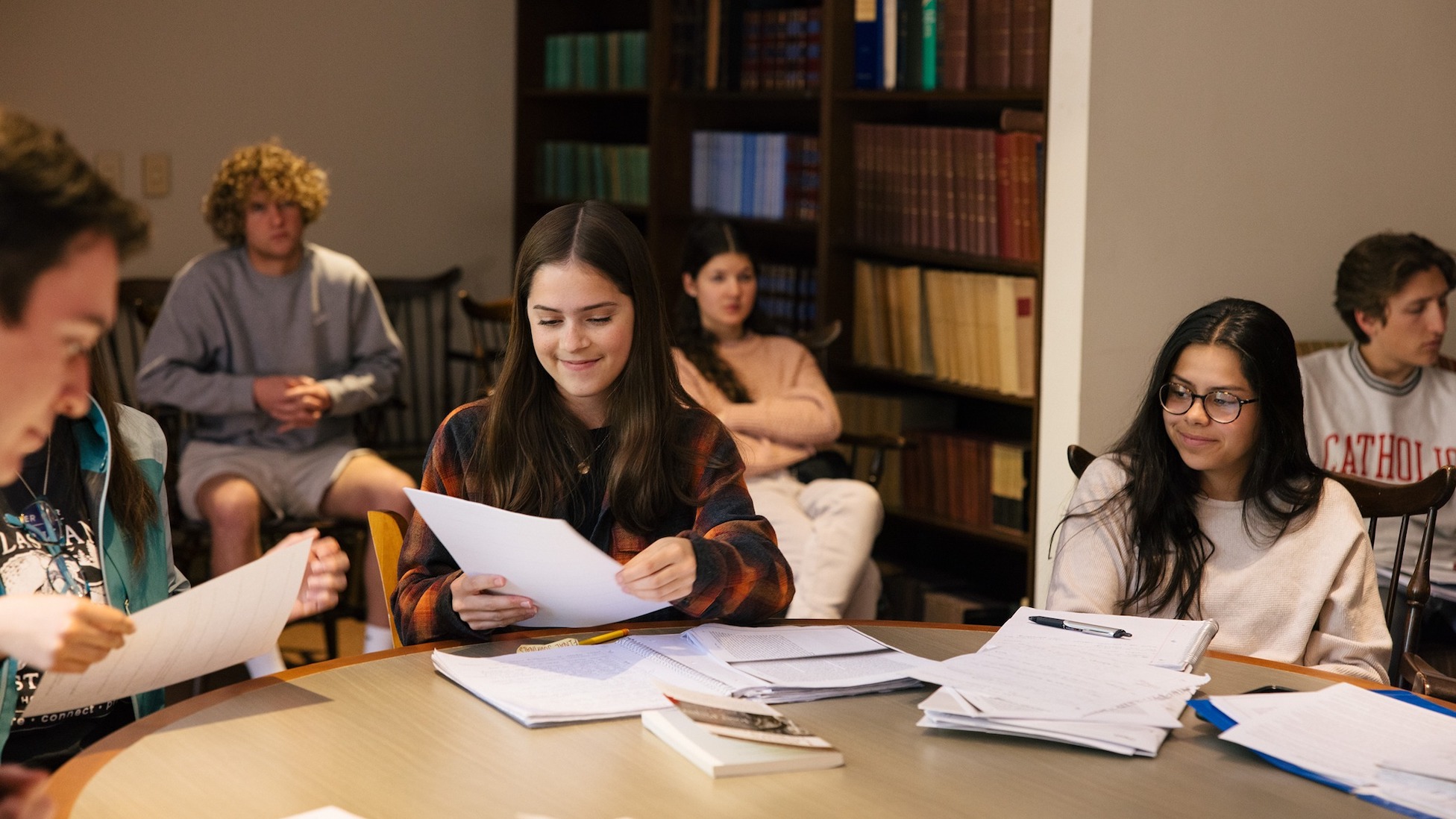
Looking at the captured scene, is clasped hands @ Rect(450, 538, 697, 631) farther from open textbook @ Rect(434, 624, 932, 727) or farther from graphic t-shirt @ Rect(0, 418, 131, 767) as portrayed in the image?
graphic t-shirt @ Rect(0, 418, 131, 767)

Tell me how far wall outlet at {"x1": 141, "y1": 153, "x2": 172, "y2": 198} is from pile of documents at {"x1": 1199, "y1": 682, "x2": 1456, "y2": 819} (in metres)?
3.55

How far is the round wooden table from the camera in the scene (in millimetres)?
1144

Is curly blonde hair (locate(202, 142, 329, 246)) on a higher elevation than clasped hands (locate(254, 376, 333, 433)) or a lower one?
higher

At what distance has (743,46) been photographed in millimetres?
4074

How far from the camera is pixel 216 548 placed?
3.19m

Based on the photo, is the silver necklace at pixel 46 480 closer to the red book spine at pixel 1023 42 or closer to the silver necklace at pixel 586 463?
the silver necklace at pixel 586 463

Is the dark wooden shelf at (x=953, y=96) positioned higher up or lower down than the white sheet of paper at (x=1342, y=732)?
higher up

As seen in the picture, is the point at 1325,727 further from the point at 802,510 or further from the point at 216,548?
the point at 216,548

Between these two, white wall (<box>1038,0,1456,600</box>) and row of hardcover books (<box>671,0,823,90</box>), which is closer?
white wall (<box>1038,0,1456,600</box>)

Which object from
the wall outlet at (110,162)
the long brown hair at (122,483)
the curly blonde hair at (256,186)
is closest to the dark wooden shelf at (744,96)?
the curly blonde hair at (256,186)

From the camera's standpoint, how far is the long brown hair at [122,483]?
1.56 meters

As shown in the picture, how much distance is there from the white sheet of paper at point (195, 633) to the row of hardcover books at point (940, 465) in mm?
2191

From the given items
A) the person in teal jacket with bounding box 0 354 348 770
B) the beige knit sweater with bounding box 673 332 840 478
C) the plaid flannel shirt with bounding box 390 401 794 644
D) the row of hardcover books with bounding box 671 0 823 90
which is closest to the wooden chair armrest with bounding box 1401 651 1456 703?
the plaid flannel shirt with bounding box 390 401 794 644

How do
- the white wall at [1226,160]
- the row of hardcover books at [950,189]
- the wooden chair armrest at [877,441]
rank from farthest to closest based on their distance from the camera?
the wooden chair armrest at [877,441] < the row of hardcover books at [950,189] < the white wall at [1226,160]
